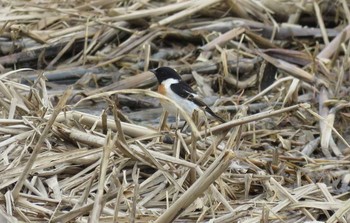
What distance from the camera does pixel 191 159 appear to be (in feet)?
17.5

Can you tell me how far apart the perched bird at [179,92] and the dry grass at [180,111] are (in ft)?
0.71

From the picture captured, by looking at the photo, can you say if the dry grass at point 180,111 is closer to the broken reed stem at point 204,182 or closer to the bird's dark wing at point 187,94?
the broken reed stem at point 204,182

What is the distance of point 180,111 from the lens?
480 cm

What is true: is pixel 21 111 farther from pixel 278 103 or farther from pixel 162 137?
pixel 278 103

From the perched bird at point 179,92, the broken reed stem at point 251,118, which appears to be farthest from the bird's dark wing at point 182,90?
the broken reed stem at point 251,118

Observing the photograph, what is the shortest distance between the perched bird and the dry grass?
0.22m

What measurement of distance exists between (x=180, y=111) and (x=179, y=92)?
2.18 metres

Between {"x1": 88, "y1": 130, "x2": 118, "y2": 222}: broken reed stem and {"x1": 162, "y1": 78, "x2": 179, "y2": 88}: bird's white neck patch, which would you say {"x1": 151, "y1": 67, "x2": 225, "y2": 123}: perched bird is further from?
{"x1": 88, "y1": 130, "x2": 118, "y2": 222}: broken reed stem

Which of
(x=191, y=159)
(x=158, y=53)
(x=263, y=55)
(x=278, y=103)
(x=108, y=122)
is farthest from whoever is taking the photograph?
(x=158, y=53)

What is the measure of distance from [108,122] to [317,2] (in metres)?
4.52

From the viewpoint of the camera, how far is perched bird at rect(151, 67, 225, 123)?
679 cm

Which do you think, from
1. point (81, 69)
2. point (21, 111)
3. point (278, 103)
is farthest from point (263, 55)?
point (21, 111)

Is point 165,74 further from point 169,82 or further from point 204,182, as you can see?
point 204,182

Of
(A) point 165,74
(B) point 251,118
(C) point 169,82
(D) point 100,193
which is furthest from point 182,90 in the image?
(D) point 100,193
